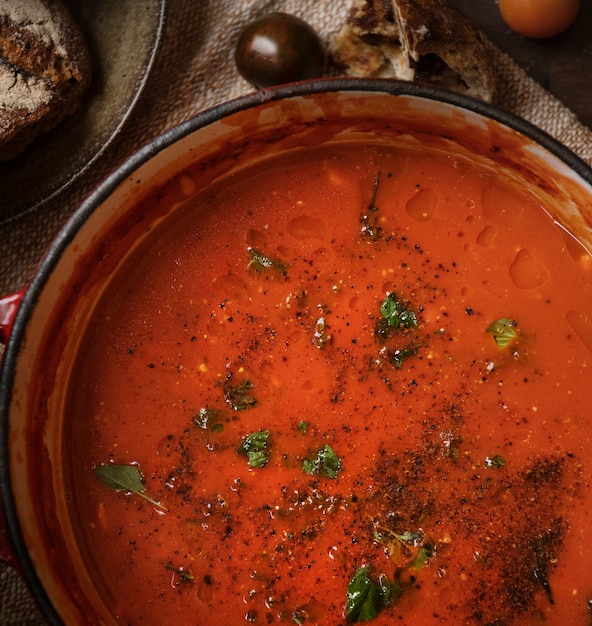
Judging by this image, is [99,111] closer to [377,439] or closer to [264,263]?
[264,263]

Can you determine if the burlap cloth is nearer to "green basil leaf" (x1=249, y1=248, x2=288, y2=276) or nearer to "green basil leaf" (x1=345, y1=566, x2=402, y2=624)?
"green basil leaf" (x1=249, y1=248, x2=288, y2=276)

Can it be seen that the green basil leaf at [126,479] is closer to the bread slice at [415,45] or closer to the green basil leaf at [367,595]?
the green basil leaf at [367,595]

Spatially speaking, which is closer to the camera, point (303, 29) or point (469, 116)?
point (469, 116)

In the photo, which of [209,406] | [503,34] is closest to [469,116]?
[503,34]

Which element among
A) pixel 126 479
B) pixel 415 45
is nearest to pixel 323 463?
pixel 126 479

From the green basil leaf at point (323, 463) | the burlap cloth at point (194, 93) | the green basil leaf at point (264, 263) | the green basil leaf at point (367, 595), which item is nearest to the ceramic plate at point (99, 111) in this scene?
the burlap cloth at point (194, 93)

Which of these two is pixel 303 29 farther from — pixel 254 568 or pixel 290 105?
pixel 254 568
